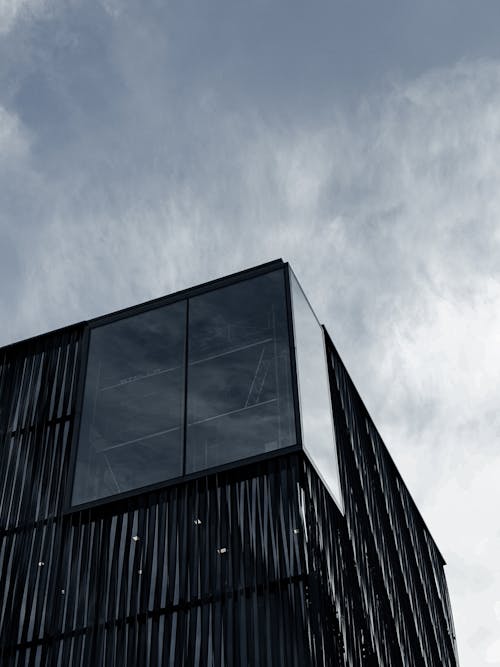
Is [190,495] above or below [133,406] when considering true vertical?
below

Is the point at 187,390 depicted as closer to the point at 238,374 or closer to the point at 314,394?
the point at 238,374

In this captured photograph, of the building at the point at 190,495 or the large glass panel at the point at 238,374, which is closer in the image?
the building at the point at 190,495

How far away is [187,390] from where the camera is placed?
16.4m

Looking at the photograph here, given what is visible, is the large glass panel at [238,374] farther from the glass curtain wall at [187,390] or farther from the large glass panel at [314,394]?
the large glass panel at [314,394]

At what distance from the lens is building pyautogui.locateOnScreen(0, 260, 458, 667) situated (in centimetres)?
1411

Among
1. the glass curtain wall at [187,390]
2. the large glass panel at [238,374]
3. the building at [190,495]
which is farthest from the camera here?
the glass curtain wall at [187,390]

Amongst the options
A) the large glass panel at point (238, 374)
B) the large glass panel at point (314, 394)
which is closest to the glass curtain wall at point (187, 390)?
the large glass panel at point (238, 374)

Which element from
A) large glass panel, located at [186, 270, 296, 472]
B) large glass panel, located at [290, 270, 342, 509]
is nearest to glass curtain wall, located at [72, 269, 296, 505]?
large glass panel, located at [186, 270, 296, 472]

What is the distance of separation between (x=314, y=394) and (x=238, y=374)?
1.31 metres

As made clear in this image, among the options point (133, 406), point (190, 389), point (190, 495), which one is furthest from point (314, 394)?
point (133, 406)

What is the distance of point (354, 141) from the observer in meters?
22.6

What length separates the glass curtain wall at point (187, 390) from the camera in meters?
15.6

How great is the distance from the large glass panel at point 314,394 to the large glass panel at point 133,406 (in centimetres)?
185

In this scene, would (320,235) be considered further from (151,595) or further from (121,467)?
(151,595)
